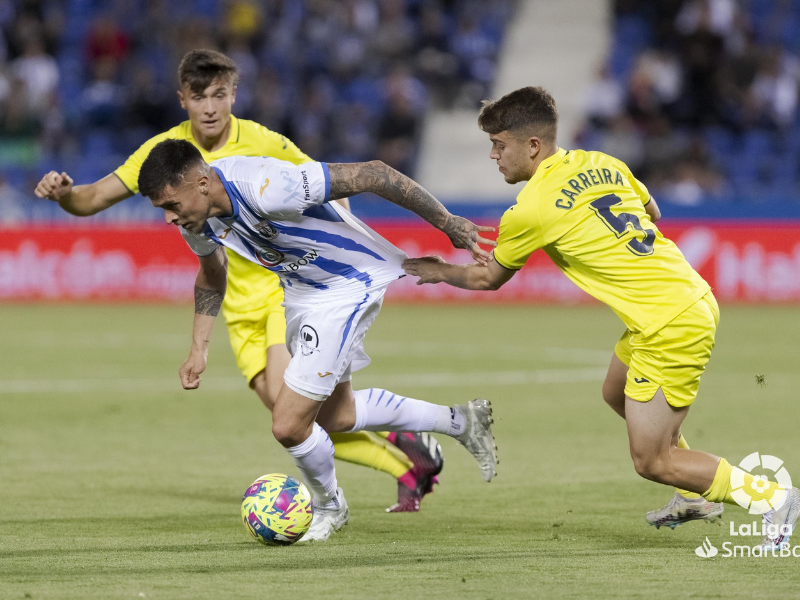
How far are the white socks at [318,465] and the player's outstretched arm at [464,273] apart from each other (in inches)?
36.8

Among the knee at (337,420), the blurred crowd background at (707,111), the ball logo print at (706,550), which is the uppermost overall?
the blurred crowd background at (707,111)

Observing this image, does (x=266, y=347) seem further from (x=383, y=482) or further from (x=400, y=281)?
(x=400, y=281)

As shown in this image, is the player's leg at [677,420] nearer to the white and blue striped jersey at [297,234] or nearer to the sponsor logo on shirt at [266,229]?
the white and blue striped jersey at [297,234]

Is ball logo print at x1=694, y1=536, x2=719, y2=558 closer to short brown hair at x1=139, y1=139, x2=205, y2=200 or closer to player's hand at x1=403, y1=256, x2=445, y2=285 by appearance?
player's hand at x1=403, y1=256, x2=445, y2=285

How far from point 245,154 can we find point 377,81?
16.7 m

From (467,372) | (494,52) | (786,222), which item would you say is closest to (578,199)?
(467,372)

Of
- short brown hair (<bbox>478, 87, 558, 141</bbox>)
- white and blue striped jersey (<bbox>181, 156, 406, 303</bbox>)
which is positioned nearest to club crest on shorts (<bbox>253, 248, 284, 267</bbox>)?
white and blue striped jersey (<bbox>181, 156, 406, 303</bbox>)

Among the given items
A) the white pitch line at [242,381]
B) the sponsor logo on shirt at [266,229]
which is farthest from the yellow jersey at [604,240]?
the white pitch line at [242,381]

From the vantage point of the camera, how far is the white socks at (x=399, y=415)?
21.1 ft

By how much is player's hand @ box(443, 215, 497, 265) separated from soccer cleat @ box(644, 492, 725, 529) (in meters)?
1.50

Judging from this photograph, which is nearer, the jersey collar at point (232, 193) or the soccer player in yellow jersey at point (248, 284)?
the jersey collar at point (232, 193)

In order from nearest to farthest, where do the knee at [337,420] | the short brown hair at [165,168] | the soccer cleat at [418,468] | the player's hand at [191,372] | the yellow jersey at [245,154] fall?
the short brown hair at [165,168]
the player's hand at [191,372]
the knee at [337,420]
the soccer cleat at [418,468]
the yellow jersey at [245,154]

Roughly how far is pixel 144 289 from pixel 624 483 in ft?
45.5

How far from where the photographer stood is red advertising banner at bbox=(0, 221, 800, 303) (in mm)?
18562
